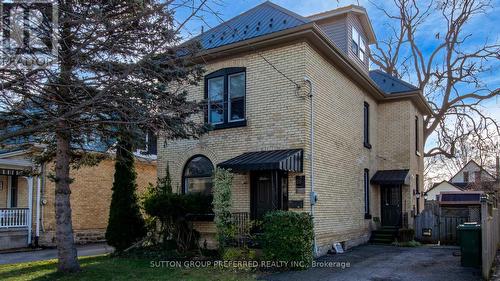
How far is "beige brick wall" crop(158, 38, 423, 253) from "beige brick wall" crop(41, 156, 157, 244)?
602 cm

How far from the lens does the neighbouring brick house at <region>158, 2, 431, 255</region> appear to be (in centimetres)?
1230

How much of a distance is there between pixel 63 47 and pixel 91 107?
1.56m

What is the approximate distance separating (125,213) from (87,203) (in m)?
6.54

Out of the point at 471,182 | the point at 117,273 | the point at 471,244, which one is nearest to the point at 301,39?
the point at 471,244

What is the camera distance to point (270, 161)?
37.4 ft

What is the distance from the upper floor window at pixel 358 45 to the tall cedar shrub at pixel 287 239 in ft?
31.1

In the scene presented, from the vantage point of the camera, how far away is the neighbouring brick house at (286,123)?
40.3ft

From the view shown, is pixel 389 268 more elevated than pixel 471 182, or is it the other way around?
pixel 471 182

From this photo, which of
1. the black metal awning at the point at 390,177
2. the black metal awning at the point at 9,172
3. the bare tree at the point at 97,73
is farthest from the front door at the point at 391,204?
the black metal awning at the point at 9,172

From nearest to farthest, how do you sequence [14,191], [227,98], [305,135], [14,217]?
[305,135] < [227,98] < [14,217] < [14,191]

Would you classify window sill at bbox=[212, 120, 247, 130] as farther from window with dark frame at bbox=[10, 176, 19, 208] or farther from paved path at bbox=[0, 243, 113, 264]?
window with dark frame at bbox=[10, 176, 19, 208]

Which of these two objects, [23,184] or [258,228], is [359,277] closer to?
[258,228]

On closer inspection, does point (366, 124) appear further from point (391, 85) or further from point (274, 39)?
point (274, 39)

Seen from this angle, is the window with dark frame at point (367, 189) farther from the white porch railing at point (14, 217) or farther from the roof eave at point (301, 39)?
the white porch railing at point (14, 217)
